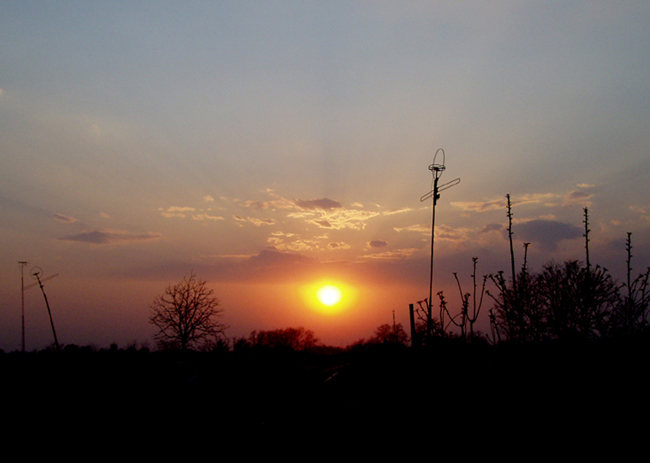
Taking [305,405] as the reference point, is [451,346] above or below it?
above

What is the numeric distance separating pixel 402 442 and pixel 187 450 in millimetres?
5259

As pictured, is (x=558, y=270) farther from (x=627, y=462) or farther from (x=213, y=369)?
(x=627, y=462)

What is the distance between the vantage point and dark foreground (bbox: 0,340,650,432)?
924 centimetres

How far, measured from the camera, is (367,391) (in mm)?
16578

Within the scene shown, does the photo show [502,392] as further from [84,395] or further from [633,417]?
[84,395]

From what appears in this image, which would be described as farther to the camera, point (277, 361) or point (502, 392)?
point (277, 361)

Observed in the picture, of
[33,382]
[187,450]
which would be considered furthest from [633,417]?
[33,382]

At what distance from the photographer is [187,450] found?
10070mm

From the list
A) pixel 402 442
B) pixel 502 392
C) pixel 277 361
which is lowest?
pixel 277 361

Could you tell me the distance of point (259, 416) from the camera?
1352 centimetres

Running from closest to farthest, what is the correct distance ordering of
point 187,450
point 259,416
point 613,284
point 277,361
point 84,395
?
point 187,450 < point 259,416 < point 84,395 < point 277,361 < point 613,284

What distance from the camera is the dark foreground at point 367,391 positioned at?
9.24m

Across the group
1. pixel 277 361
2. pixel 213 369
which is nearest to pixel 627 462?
pixel 213 369

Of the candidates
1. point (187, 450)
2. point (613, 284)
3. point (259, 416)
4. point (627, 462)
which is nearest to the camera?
point (627, 462)
